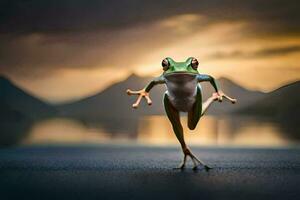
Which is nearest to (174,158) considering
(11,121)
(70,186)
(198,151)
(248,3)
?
(198,151)

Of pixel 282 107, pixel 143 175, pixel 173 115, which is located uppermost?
pixel 282 107

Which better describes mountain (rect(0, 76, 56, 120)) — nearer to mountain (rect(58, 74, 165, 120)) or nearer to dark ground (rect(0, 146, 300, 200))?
mountain (rect(58, 74, 165, 120))

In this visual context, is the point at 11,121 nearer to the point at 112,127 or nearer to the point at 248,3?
the point at 112,127

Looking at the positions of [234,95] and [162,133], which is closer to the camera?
[162,133]

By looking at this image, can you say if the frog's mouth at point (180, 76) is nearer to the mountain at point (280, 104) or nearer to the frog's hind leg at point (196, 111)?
the frog's hind leg at point (196, 111)

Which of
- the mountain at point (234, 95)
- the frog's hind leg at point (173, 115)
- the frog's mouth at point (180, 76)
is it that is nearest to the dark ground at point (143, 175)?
the frog's hind leg at point (173, 115)

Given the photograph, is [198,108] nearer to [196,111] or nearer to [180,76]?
[196,111]

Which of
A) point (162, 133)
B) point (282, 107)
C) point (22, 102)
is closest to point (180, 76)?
point (162, 133)
